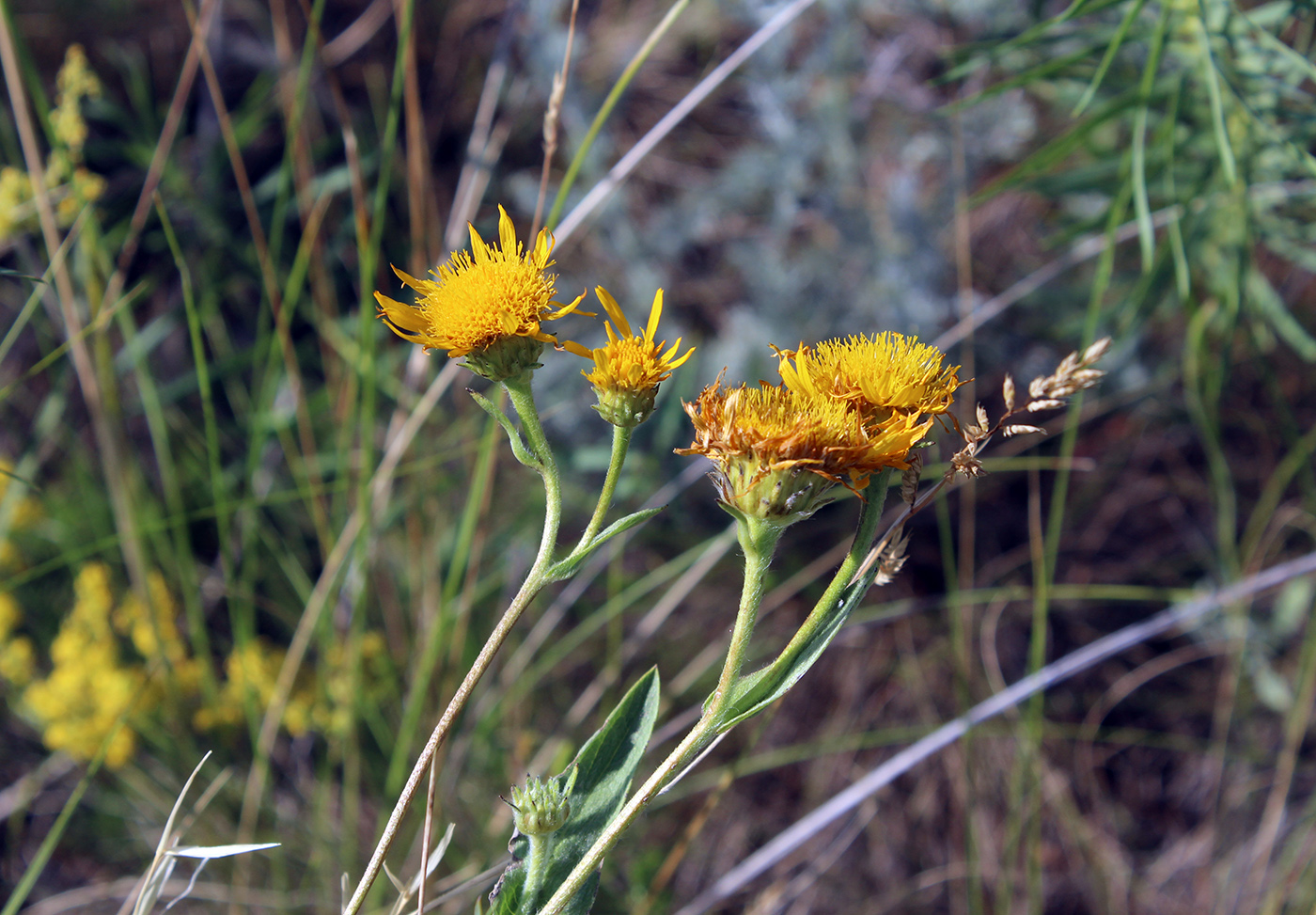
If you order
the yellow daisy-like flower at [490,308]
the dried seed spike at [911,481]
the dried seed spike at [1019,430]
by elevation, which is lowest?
the dried seed spike at [911,481]

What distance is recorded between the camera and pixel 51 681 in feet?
6.88

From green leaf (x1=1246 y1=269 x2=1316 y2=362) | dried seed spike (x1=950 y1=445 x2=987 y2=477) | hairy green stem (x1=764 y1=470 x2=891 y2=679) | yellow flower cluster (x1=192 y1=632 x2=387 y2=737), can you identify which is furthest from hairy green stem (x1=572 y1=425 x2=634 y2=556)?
green leaf (x1=1246 y1=269 x2=1316 y2=362)

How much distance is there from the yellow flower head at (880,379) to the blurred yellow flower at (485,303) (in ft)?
0.97

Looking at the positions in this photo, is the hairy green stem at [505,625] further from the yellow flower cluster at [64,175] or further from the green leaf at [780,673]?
the yellow flower cluster at [64,175]

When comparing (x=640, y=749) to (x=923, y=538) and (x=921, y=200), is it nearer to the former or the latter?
(x=923, y=538)

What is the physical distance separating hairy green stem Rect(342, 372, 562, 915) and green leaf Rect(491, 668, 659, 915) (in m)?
0.18

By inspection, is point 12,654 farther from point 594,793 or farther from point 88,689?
point 594,793

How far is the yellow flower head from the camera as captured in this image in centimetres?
96

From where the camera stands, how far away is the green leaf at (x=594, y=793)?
1.00 meters

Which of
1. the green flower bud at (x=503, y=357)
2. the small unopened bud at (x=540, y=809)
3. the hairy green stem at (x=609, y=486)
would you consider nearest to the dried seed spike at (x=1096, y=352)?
the hairy green stem at (x=609, y=486)

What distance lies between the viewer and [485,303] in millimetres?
970

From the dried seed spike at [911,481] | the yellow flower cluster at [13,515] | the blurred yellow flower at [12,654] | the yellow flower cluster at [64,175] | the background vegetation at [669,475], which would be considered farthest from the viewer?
the yellow flower cluster at [13,515]

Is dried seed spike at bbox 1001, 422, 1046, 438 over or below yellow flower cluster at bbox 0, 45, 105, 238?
below

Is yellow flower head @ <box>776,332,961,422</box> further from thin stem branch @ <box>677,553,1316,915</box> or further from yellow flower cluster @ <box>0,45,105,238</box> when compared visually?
yellow flower cluster @ <box>0,45,105,238</box>
